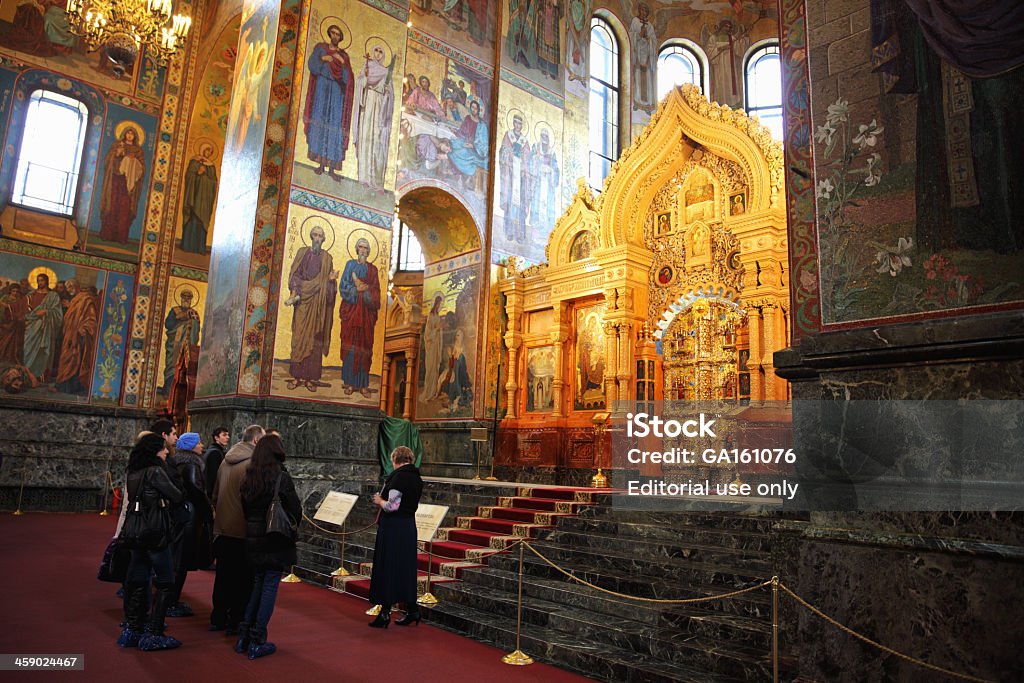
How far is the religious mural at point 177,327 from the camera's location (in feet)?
51.8

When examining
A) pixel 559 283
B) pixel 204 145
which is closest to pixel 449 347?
pixel 559 283

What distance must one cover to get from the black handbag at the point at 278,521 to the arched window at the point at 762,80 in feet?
61.4

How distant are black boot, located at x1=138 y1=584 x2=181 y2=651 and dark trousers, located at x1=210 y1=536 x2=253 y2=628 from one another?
1.57ft

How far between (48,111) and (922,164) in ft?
54.9

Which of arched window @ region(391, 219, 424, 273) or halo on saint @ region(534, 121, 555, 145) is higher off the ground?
halo on saint @ region(534, 121, 555, 145)

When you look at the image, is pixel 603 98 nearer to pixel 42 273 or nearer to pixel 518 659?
pixel 42 273

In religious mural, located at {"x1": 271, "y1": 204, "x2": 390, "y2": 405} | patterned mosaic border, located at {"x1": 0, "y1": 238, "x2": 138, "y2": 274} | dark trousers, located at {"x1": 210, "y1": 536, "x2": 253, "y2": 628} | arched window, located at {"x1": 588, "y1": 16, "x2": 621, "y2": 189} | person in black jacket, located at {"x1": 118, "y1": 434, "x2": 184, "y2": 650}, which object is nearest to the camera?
person in black jacket, located at {"x1": 118, "y1": 434, "x2": 184, "y2": 650}

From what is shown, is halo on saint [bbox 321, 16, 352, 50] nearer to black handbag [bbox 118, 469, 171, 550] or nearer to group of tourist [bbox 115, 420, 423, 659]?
group of tourist [bbox 115, 420, 423, 659]

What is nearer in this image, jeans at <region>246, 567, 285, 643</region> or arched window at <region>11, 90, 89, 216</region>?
jeans at <region>246, 567, 285, 643</region>

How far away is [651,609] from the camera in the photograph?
18.6ft

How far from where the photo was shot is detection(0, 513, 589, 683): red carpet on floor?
455 cm

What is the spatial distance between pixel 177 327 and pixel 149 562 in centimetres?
1270

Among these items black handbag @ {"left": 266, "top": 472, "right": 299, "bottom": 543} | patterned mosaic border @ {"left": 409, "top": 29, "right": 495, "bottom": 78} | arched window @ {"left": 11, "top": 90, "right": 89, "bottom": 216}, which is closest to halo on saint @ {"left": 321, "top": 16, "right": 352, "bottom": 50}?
patterned mosaic border @ {"left": 409, "top": 29, "right": 495, "bottom": 78}

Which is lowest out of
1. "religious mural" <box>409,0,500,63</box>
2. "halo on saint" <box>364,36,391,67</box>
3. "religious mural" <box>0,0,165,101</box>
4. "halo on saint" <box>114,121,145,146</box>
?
"halo on saint" <box>114,121,145,146</box>
